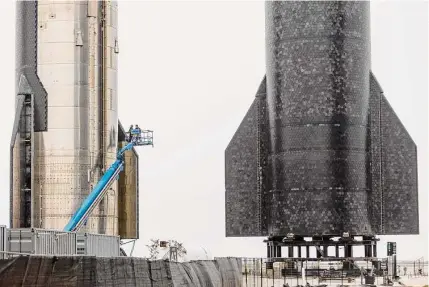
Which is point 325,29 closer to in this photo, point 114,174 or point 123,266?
point 114,174

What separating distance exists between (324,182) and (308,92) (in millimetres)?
3455

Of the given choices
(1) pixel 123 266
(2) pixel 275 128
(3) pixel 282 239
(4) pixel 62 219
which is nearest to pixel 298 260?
(3) pixel 282 239

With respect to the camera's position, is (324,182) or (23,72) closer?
(23,72)

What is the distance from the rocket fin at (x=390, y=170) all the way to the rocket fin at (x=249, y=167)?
435 centimetres

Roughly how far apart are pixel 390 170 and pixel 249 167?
563 centimetres

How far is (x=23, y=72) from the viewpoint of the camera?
3725cm

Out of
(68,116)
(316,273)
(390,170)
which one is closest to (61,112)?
(68,116)

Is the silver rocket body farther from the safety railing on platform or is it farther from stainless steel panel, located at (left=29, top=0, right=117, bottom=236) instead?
the safety railing on platform

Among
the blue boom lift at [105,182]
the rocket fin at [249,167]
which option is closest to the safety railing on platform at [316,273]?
the rocket fin at [249,167]

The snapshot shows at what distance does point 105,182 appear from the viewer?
36.8 metres

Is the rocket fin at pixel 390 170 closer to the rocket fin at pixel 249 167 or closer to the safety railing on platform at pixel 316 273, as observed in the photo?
the safety railing on platform at pixel 316 273

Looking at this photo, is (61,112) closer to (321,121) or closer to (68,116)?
(68,116)

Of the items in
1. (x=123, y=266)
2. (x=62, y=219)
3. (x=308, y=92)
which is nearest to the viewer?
(x=123, y=266)

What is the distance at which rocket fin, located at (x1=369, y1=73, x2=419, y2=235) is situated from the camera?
154 ft
